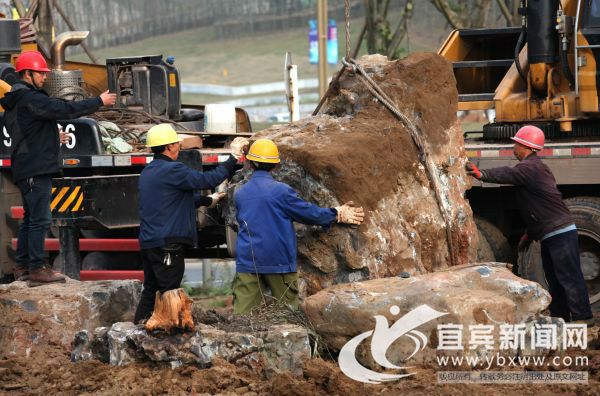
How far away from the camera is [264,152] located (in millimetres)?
9062

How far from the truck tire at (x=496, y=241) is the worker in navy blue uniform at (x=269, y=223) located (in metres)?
2.97

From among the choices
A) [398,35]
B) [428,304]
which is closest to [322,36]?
[398,35]

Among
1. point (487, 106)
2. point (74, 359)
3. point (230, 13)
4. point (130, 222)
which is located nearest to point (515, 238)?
point (487, 106)

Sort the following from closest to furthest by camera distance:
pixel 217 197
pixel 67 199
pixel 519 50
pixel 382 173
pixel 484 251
Result: 1. pixel 382 173
2. pixel 217 197
3. pixel 67 199
4. pixel 484 251
5. pixel 519 50

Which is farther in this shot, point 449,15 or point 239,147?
point 449,15

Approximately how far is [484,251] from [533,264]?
20.0 inches

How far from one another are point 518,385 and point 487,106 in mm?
4899

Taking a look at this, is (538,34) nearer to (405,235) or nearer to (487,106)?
(487,106)

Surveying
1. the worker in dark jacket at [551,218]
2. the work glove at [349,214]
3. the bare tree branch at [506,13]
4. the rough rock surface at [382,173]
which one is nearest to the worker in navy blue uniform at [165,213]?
the rough rock surface at [382,173]

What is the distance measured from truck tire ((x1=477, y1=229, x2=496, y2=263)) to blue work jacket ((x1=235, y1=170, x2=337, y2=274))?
2.99 m

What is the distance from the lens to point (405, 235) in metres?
9.41

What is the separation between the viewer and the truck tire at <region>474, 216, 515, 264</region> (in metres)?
11.6

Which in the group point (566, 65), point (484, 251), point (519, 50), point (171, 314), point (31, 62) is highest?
point (31, 62)

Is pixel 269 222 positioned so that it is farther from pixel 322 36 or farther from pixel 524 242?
pixel 322 36
